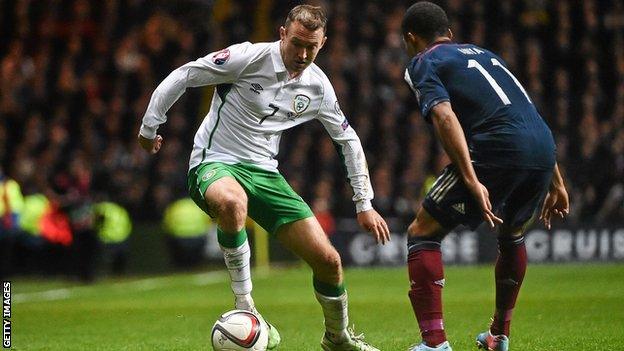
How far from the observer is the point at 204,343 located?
8.55m

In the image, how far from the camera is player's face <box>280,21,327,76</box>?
24.1 ft

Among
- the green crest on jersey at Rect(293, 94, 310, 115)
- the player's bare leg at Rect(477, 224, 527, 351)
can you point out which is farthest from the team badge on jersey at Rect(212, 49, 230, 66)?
the player's bare leg at Rect(477, 224, 527, 351)

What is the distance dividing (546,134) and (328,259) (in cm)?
155

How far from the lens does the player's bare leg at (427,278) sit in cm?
693

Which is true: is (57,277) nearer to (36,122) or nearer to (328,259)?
(36,122)

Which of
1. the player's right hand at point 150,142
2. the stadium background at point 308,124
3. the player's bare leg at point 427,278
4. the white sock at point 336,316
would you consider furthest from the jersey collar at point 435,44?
the stadium background at point 308,124

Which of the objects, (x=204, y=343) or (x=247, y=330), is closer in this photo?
(x=247, y=330)

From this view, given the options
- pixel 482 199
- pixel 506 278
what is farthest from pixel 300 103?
pixel 506 278

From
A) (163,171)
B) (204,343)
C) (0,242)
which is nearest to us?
(204,343)

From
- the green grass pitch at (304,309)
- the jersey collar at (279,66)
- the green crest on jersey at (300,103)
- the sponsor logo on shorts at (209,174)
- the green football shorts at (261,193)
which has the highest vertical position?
the jersey collar at (279,66)

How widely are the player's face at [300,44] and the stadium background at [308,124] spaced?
1099cm

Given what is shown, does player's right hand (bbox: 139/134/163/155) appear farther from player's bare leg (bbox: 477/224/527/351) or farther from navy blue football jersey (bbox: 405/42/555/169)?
player's bare leg (bbox: 477/224/527/351)

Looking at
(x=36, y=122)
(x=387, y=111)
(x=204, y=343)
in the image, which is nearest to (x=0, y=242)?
(x=36, y=122)

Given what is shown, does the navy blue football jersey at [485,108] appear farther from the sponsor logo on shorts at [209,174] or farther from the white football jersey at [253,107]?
the sponsor logo on shorts at [209,174]
